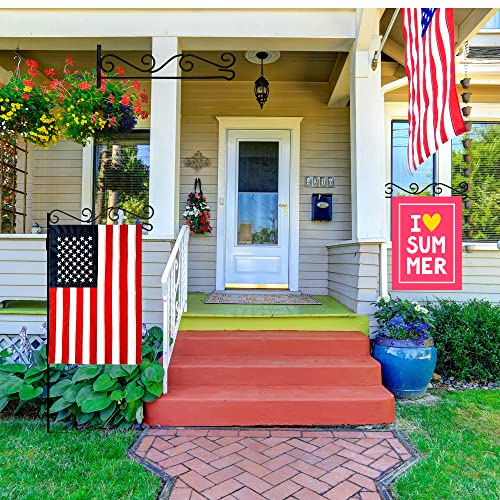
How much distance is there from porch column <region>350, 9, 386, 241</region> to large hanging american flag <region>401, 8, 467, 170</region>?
2.99 feet

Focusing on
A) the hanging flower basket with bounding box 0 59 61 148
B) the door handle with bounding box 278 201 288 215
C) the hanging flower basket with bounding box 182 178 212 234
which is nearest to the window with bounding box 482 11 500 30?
the door handle with bounding box 278 201 288 215

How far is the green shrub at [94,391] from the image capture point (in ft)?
8.37

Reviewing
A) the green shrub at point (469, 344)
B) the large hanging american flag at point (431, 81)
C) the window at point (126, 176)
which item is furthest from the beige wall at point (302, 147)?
the large hanging american flag at point (431, 81)

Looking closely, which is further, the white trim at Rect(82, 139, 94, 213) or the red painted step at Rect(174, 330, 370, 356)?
the white trim at Rect(82, 139, 94, 213)

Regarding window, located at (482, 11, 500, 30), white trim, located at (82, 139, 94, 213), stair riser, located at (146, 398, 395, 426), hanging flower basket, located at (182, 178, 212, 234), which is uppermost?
window, located at (482, 11, 500, 30)

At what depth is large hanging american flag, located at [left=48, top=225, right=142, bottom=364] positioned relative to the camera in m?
2.51

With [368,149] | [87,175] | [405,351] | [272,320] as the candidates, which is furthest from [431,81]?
[87,175]

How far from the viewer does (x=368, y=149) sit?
141 inches

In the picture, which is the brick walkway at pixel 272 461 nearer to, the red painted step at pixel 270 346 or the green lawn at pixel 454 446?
the green lawn at pixel 454 446

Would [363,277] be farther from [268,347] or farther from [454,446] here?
[454,446]

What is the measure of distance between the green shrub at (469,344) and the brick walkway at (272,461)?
132 centimetres

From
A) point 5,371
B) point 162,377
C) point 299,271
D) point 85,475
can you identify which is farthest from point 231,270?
point 85,475

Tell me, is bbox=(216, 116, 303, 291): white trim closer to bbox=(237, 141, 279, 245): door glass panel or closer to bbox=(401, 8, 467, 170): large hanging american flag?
bbox=(237, 141, 279, 245): door glass panel

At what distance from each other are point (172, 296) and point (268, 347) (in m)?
0.89
